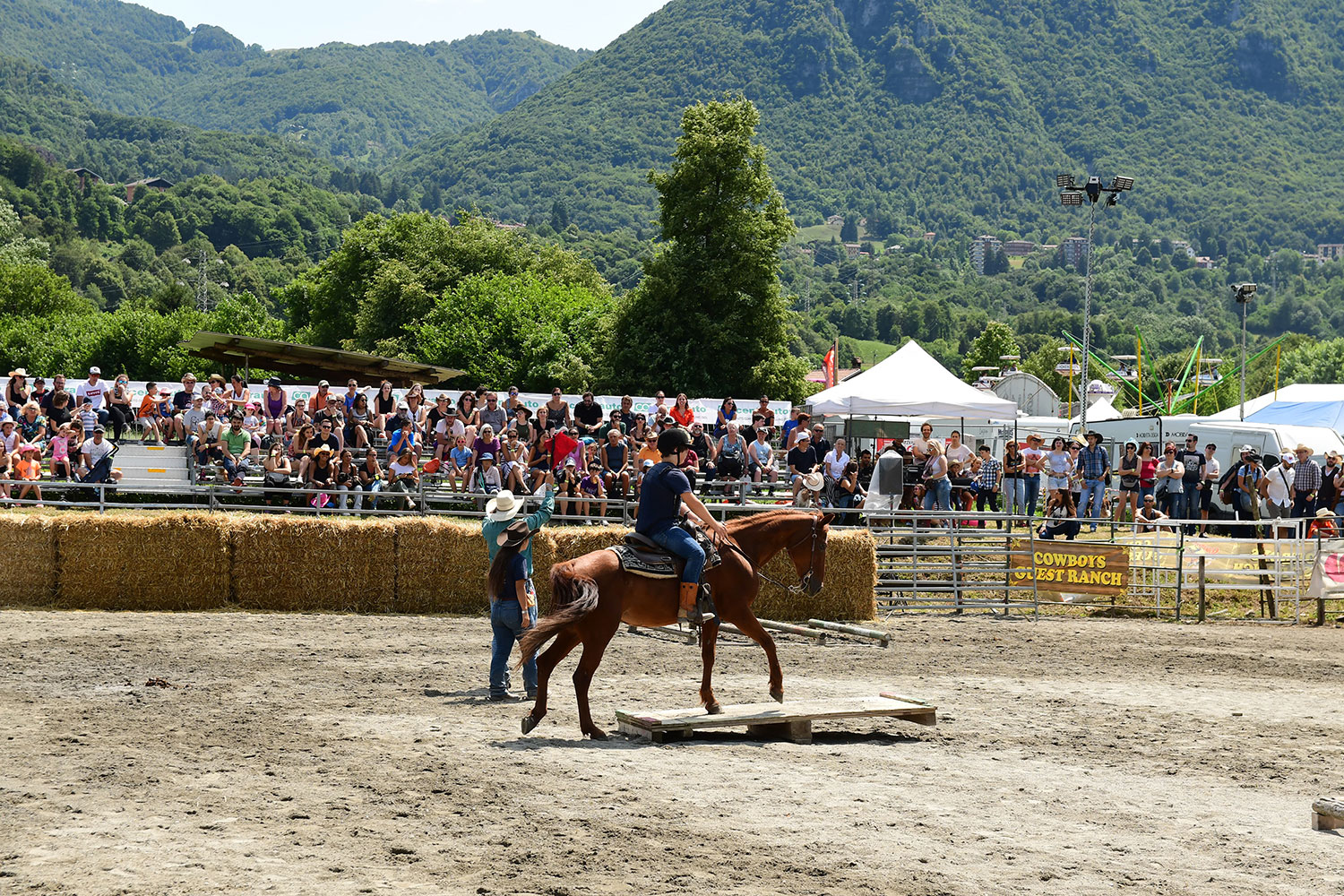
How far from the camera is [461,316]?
6219 cm

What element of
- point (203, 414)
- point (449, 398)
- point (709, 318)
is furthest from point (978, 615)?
point (709, 318)

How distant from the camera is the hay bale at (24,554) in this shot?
59.4ft

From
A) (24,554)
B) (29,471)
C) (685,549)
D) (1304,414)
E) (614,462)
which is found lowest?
(24,554)

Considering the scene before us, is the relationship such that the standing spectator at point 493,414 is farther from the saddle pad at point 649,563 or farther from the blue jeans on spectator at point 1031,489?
the saddle pad at point 649,563

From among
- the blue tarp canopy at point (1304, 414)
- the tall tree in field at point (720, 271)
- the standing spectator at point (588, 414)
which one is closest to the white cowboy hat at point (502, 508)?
the standing spectator at point (588, 414)

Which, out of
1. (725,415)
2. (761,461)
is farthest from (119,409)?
(761,461)

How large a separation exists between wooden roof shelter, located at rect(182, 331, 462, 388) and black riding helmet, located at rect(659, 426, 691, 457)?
18741 mm

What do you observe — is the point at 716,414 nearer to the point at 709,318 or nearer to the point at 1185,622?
the point at 1185,622

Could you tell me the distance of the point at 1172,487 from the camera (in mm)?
24609

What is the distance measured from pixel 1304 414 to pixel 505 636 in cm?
3238

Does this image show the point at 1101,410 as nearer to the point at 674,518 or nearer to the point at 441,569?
the point at 441,569

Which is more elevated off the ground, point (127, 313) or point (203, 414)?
point (127, 313)

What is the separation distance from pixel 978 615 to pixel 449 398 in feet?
38.0

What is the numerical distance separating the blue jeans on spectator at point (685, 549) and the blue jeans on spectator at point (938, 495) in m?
11.8
